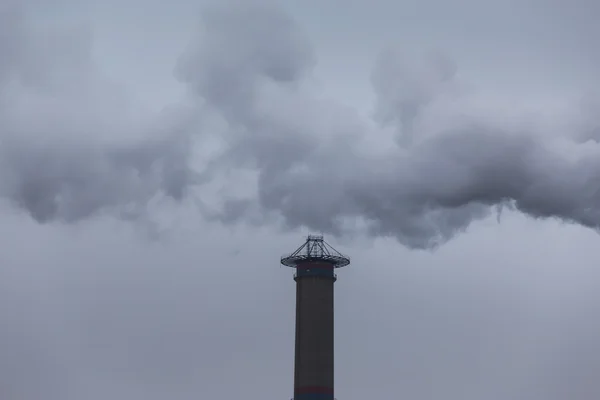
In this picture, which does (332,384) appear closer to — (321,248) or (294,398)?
(294,398)

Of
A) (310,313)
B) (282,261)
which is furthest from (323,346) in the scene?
(282,261)

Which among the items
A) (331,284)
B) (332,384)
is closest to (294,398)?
(332,384)

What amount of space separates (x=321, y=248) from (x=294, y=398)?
17498 millimetres

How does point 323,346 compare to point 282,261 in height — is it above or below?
below

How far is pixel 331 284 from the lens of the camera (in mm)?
106750

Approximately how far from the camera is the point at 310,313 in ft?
344

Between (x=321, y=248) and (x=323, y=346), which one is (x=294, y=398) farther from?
(x=321, y=248)

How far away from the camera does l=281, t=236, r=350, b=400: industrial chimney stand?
102875 mm

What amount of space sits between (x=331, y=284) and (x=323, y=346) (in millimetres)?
7177

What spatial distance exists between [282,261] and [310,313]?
7.57m

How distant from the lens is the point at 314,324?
343 ft

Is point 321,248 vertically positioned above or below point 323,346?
above

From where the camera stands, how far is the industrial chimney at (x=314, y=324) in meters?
103

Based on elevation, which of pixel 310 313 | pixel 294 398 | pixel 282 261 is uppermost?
pixel 282 261
